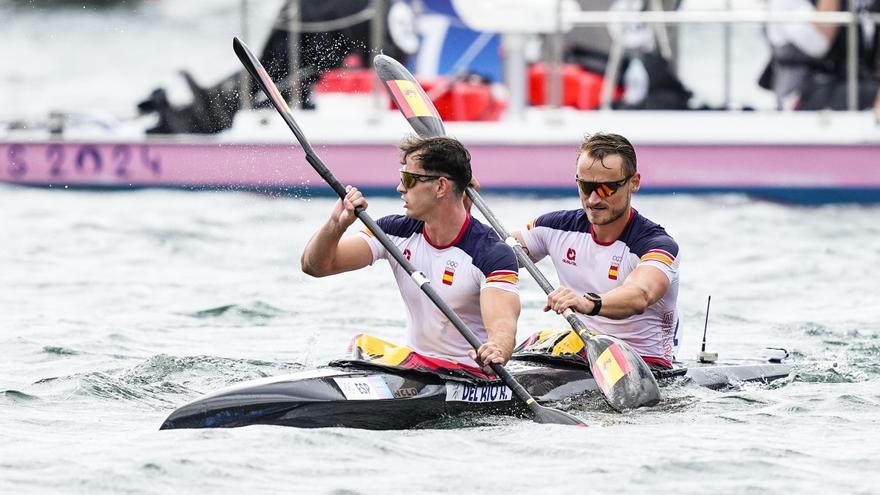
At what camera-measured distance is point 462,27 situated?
18672 mm

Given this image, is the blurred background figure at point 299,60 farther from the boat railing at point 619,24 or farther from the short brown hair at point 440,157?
the short brown hair at point 440,157

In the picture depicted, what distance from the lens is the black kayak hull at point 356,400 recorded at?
594 cm

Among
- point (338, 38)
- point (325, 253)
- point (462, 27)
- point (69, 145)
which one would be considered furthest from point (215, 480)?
point (462, 27)

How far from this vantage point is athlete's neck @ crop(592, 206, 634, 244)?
684cm

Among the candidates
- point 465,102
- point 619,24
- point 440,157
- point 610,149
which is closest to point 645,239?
point 610,149

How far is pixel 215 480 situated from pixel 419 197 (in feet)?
4.95

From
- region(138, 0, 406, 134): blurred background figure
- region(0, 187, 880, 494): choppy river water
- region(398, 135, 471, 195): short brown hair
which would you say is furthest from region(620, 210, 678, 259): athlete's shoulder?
region(138, 0, 406, 134): blurred background figure

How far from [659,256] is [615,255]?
23 centimetres

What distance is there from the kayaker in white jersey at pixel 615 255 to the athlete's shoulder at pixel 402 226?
652 mm

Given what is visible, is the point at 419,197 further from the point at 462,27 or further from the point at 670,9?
the point at 462,27

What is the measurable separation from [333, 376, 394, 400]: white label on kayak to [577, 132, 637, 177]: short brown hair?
143cm

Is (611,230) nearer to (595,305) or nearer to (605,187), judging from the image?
(605,187)

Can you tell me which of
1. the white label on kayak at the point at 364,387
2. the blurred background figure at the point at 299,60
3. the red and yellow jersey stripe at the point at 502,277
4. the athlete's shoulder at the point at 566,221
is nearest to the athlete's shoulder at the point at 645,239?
the athlete's shoulder at the point at 566,221

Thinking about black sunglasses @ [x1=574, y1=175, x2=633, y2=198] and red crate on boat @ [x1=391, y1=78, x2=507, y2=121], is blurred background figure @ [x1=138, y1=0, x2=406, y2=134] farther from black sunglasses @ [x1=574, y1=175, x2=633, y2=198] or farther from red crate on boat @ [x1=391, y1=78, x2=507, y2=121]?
black sunglasses @ [x1=574, y1=175, x2=633, y2=198]
